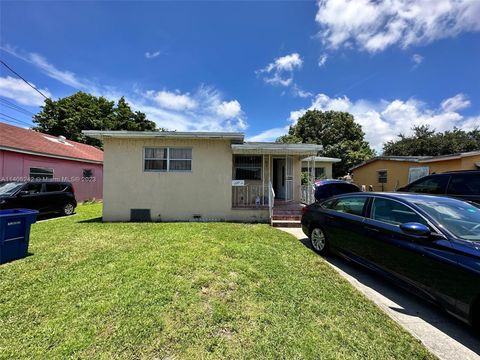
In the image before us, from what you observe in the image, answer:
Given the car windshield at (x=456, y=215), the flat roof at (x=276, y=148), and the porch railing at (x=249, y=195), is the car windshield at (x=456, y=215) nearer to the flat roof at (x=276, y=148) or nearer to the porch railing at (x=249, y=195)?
the flat roof at (x=276, y=148)

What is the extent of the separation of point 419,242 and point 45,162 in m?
17.0

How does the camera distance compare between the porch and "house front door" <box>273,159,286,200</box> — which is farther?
"house front door" <box>273,159,286,200</box>

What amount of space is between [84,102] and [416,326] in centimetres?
3526

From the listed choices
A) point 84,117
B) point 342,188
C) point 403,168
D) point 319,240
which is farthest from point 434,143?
point 84,117

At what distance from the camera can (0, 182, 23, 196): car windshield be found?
877 centimetres

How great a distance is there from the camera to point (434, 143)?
25.6 metres

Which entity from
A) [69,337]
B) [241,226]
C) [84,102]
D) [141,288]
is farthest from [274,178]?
[84,102]

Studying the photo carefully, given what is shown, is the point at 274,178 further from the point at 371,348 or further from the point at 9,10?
the point at 9,10

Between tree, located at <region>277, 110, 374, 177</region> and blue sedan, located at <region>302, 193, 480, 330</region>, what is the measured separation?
25.3 metres

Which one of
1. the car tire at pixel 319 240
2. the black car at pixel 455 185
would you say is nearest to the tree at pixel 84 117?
the car tire at pixel 319 240

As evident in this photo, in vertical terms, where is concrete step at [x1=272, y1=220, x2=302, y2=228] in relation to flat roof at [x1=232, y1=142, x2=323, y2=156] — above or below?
below

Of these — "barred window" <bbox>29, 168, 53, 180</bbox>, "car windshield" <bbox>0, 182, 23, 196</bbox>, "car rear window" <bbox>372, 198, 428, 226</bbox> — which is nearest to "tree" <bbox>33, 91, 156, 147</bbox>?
"barred window" <bbox>29, 168, 53, 180</bbox>

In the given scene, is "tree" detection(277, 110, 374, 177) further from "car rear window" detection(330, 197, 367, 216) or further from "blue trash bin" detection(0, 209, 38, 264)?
"blue trash bin" detection(0, 209, 38, 264)

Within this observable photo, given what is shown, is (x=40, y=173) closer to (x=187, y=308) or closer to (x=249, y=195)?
(x=249, y=195)
